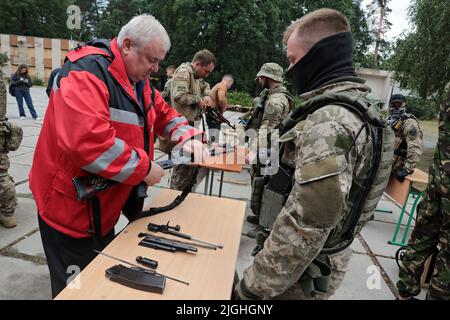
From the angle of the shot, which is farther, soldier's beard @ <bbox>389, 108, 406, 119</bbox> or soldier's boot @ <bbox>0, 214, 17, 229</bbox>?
soldier's beard @ <bbox>389, 108, 406, 119</bbox>

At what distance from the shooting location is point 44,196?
65.5 inches

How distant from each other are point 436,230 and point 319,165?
6.41ft

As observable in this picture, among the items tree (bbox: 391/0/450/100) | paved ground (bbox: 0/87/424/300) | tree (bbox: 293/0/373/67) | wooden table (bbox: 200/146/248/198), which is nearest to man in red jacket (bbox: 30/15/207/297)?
paved ground (bbox: 0/87/424/300)

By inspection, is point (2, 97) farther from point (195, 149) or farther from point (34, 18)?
point (34, 18)

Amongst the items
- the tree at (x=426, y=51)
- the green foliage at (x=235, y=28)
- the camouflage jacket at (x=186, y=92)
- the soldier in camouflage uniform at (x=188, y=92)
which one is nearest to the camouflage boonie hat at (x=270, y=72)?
the soldier in camouflage uniform at (x=188, y=92)

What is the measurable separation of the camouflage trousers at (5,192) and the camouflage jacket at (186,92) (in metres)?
2.16

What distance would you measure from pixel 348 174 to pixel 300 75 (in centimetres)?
53

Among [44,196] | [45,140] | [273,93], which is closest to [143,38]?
[45,140]

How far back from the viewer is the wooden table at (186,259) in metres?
1.34

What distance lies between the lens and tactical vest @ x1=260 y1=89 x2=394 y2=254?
128 cm

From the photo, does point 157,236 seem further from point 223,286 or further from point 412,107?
point 412,107

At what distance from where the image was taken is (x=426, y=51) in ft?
37.3

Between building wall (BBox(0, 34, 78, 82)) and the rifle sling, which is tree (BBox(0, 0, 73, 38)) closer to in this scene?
building wall (BBox(0, 34, 78, 82))

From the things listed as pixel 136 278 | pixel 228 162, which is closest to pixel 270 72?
pixel 228 162
